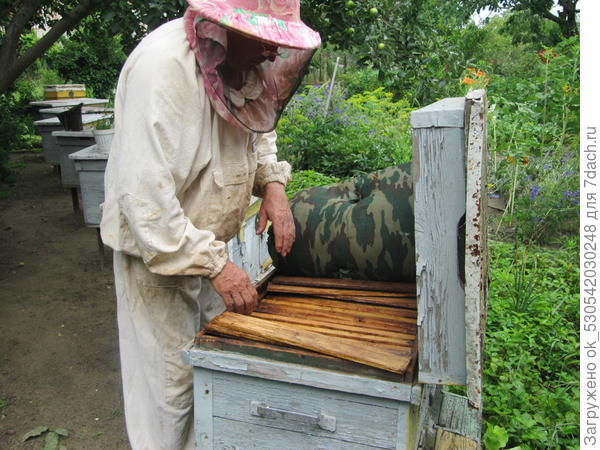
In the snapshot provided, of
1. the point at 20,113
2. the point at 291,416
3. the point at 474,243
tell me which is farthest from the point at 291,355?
the point at 20,113

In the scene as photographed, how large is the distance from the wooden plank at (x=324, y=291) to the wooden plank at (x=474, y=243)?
55 centimetres

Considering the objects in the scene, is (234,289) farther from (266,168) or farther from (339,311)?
(266,168)

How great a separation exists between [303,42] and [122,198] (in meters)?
0.66

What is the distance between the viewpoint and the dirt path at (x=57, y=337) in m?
2.93

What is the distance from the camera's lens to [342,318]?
5.45 ft

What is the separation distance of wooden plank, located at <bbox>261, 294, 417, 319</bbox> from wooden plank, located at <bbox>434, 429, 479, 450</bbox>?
548 mm

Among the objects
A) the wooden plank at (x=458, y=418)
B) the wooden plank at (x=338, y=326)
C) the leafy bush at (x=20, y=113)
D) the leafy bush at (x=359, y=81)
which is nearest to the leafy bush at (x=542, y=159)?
the wooden plank at (x=458, y=418)

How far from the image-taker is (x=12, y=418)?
2.94 meters

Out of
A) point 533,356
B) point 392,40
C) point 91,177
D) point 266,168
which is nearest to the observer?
point 266,168

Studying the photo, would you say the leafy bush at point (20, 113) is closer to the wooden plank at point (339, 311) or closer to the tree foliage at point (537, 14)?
the wooden plank at point (339, 311)

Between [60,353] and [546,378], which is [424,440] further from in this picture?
[60,353]

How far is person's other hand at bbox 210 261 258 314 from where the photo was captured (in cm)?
159

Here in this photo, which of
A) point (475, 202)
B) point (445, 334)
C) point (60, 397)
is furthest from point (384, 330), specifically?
point (60, 397)

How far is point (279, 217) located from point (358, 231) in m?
0.30
